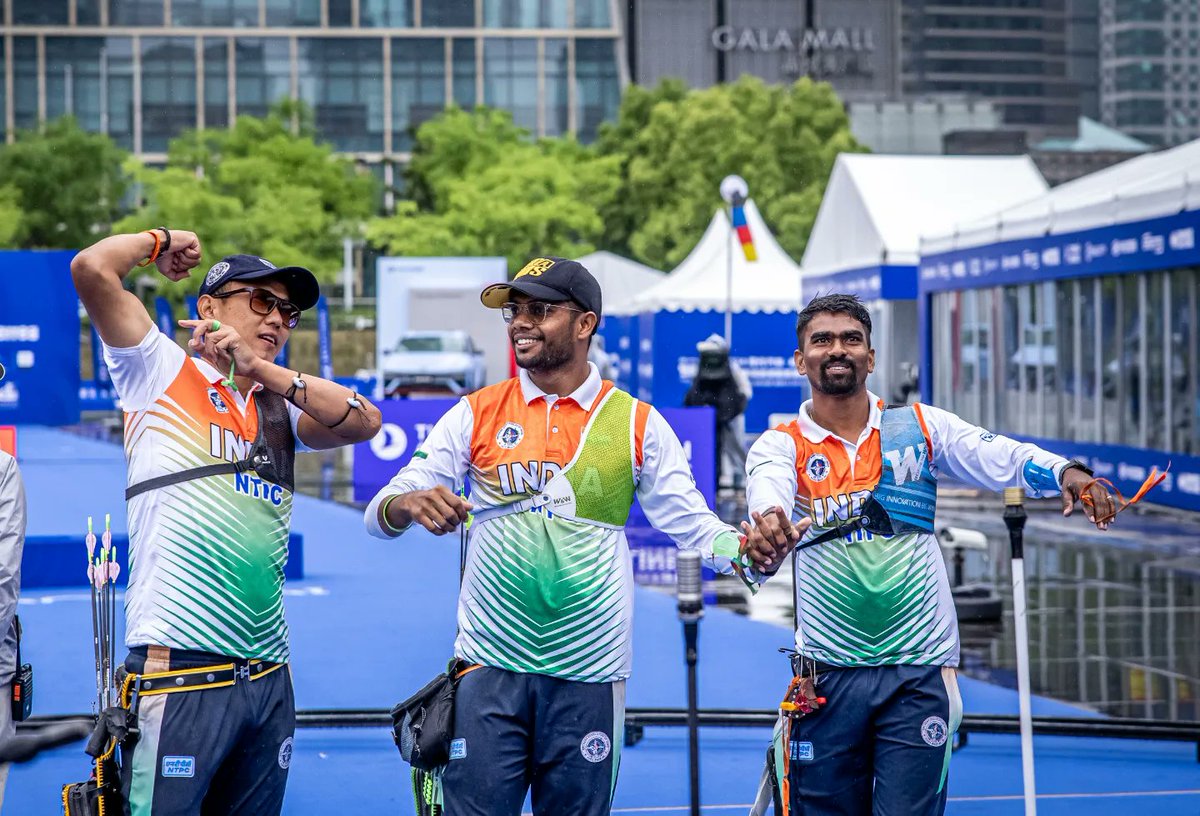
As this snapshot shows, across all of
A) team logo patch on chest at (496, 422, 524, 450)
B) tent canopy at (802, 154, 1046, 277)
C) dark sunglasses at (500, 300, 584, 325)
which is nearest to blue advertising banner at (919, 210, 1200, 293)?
tent canopy at (802, 154, 1046, 277)

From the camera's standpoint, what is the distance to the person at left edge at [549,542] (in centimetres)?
437

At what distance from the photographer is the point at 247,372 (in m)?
4.26

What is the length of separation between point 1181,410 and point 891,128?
2878 inches

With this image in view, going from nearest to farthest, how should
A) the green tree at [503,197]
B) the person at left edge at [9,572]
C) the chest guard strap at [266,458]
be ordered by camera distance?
the chest guard strap at [266,458], the person at left edge at [9,572], the green tree at [503,197]

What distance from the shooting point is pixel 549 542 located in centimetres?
444

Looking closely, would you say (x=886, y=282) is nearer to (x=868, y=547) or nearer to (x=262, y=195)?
(x=868, y=547)

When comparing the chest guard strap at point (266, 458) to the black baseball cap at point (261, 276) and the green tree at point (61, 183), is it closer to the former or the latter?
the black baseball cap at point (261, 276)

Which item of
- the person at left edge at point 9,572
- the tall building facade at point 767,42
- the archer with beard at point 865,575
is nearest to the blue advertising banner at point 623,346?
the person at left edge at point 9,572

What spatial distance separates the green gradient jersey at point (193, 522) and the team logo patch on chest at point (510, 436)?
62 cm

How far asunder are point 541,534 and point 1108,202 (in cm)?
1440

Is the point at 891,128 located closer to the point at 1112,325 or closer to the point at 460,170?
the point at 460,170

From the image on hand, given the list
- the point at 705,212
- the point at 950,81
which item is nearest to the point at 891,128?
the point at 705,212

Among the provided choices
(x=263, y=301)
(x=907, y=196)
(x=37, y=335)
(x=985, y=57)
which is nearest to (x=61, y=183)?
(x=907, y=196)

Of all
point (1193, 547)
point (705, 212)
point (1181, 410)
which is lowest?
point (1193, 547)
